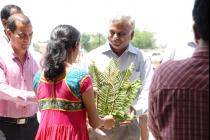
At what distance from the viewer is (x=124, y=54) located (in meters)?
3.77

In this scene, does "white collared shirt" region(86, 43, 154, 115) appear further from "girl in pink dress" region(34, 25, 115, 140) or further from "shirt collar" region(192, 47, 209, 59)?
"shirt collar" region(192, 47, 209, 59)

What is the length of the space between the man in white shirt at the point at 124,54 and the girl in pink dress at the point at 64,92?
75 centimetres

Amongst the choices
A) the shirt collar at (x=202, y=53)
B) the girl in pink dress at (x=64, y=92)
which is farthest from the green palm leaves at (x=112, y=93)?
the shirt collar at (x=202, y=53)

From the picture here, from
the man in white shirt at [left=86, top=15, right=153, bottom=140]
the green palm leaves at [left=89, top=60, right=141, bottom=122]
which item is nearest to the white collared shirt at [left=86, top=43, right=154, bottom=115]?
the man in white shirt at [left=86, top=15, right=153, bottom=140]

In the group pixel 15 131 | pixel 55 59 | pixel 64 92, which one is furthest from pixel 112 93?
pixel 15 131

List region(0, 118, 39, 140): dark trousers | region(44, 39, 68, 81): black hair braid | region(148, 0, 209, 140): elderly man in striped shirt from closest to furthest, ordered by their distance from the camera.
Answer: region(148, 0, 209, 140): elderly man in striped shirt
region(44, 39, 68, 81): black hair braid
region(0, 118, 39, 140): dark trousers

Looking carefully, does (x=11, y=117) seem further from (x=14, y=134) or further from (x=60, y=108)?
(x=60, y=108)

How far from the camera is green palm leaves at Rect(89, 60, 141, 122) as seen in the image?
124 inches

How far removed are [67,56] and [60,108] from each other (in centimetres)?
36

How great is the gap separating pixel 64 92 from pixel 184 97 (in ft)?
4.41

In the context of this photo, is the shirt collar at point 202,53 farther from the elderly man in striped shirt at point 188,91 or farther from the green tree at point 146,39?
the green tree at point 146,39

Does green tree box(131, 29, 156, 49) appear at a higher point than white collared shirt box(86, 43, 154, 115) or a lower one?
lower

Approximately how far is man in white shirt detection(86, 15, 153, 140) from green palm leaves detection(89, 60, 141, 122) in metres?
0.40

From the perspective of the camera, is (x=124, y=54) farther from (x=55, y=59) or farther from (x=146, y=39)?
(x=146, y=39)
